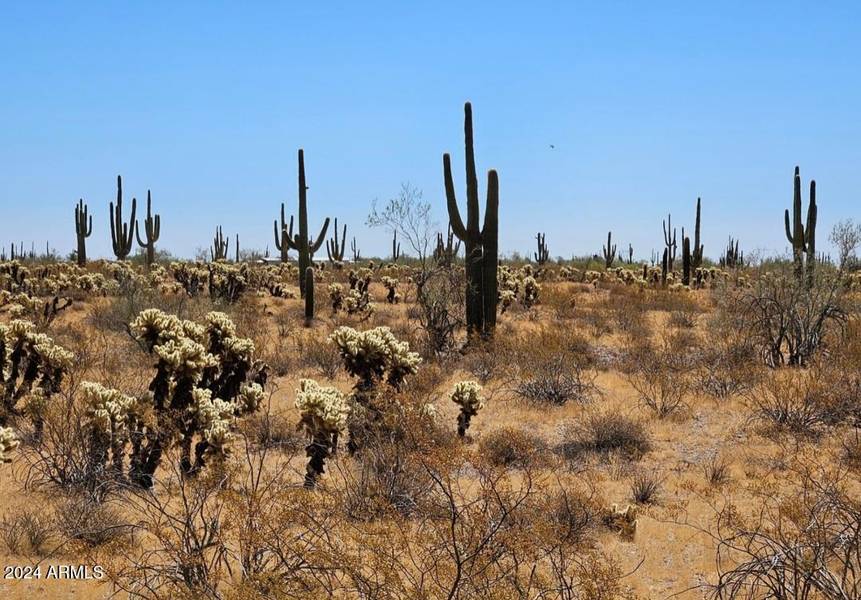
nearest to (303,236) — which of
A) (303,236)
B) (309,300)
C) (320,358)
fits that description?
(303,236)

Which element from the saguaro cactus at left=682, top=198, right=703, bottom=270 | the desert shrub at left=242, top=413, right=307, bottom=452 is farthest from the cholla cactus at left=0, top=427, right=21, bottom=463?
the saguaro cactus at left=682, top=198, right=703, bottom=270

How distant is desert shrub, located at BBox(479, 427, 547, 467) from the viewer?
7.36 metres

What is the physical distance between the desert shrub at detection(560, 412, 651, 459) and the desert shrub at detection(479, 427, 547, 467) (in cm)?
33

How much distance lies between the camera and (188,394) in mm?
6824

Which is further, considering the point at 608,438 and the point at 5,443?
the point at 608,438

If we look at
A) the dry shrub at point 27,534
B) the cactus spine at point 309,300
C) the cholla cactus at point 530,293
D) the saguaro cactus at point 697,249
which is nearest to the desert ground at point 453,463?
the dry shrub at point 27,534

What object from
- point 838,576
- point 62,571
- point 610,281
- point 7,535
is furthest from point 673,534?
point 610,281

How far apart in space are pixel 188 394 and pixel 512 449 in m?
3.22

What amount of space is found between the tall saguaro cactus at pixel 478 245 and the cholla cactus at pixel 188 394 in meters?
6.64

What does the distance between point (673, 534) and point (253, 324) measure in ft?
32.6

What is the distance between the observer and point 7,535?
532cm

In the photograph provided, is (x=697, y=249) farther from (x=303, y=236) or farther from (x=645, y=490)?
(x=645, y=490)

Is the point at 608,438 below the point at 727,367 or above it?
below

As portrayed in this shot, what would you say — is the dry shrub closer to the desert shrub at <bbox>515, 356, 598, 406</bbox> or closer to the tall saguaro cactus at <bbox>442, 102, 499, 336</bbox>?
the desert shrub at <bbox>515, 356, 598, 406</bbox>
